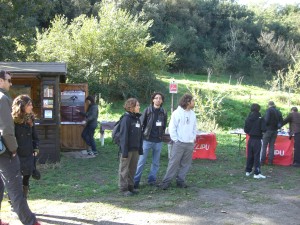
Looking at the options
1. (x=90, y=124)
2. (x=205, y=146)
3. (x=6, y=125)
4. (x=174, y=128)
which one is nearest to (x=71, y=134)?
(x=90, y=124)

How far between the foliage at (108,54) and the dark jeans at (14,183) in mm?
16318

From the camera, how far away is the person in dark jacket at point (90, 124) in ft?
36.1

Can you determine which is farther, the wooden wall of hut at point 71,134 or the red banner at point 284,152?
the wooden wall of hut at point 71,134

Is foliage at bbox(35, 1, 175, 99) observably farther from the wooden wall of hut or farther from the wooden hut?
the wooden hut

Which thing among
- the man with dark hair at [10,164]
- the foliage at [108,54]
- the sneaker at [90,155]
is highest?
the foliage at [108,54]

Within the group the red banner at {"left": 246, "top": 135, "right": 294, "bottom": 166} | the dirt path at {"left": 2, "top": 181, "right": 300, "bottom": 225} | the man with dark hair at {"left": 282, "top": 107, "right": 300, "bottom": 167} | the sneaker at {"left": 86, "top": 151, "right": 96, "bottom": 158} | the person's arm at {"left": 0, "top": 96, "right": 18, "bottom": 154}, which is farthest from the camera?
the sneaker at {"left": 86, "top": 151, "right": 96, "bottom": 158}

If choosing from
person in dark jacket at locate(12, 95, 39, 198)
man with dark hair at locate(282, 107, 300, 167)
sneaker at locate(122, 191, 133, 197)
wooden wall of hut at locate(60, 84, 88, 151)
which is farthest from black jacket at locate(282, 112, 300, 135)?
person in dark jacket at locate(12, 95, 39, 198)

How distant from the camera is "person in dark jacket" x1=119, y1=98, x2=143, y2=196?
6.78 meters

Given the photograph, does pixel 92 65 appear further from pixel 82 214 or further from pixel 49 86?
pixel 82 214

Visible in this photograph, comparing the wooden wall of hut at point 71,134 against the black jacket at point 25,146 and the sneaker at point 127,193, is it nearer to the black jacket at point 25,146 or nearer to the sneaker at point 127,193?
the sneaker at point 127,193

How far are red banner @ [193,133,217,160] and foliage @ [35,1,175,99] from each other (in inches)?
444

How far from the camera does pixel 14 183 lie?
474cm

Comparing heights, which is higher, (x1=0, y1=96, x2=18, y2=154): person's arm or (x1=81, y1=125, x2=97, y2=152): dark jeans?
(x1=0, y1=96, x2=18, y2=154): person's arm

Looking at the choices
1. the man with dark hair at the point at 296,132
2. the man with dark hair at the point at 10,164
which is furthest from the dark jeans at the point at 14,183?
the man with dark hair at the point at 296,132
